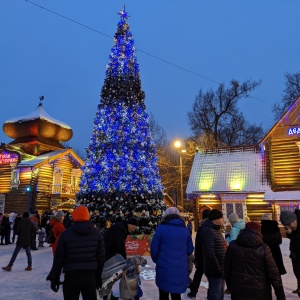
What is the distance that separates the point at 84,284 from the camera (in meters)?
3.84

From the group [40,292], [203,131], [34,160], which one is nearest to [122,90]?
[40,292]

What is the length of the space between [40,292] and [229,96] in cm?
2912

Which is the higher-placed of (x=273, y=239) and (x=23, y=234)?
(x=273, y=239)

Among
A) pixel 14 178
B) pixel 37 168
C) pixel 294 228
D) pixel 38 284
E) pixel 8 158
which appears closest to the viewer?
pixel 294 228

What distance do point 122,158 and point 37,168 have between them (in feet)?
58.9

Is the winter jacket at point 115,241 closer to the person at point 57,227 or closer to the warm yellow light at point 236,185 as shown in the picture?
the person at point 57,227

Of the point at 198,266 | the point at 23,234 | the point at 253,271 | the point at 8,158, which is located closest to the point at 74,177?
the point at 8,158

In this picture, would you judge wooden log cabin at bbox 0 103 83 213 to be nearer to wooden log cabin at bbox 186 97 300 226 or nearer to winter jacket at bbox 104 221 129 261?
wooden log cabin at bbox 186 97 300 226

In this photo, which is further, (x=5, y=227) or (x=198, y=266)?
(x=5, y=227)

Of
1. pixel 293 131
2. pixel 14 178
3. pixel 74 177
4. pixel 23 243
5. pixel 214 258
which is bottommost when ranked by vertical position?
pixel 23 243

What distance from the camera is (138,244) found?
11.3m

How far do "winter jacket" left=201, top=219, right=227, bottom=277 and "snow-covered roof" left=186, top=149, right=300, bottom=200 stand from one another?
580 inches

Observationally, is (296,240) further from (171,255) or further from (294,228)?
(171,255)

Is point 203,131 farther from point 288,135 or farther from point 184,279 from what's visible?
point 184,279
